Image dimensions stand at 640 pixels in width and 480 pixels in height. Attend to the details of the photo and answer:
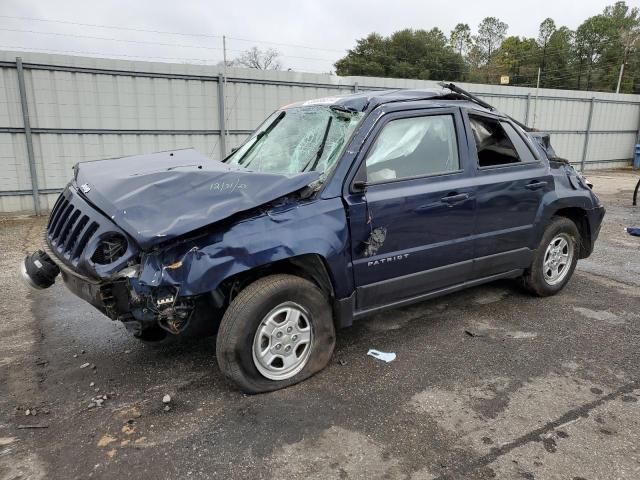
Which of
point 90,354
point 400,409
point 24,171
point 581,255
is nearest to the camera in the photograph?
point 400,409

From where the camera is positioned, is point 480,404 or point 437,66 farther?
point 437,66

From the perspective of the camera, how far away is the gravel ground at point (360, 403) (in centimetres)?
254

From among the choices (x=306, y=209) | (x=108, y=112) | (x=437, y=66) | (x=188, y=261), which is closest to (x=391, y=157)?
(x=306, y=209)

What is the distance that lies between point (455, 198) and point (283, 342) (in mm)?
1750

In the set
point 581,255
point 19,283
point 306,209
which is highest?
point 306,209

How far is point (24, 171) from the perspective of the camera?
912 cm

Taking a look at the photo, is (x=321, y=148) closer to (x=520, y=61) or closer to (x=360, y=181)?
(x=360, y=181)

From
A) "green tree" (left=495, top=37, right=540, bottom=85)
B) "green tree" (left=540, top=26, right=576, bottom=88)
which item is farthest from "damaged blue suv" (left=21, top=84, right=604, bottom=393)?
"green tree" (left=540, top=26, right=576, bottom=88)

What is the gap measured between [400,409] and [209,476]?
3.91 ft

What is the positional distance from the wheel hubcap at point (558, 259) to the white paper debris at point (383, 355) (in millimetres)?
2031

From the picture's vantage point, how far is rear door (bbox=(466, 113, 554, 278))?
4090mm

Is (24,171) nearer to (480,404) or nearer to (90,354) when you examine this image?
(90,354)

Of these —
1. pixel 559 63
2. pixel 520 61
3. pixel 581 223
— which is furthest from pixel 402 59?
pixel 581 223

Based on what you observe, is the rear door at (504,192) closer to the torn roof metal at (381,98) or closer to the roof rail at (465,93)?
the roof rail at (465,93)
